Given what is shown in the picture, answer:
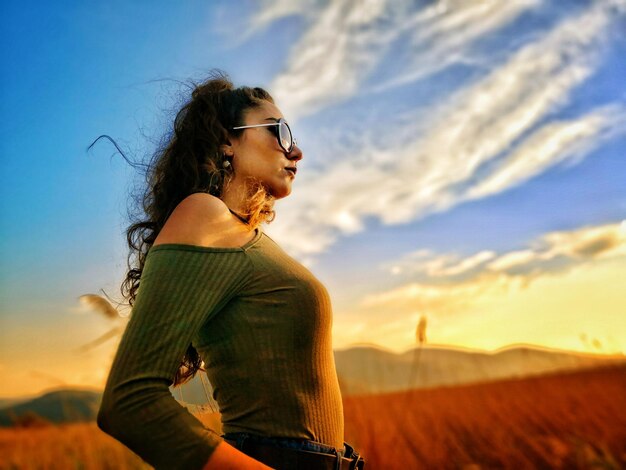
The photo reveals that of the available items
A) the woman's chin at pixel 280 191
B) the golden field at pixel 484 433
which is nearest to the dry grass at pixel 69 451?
the golden field at pixel 484 433

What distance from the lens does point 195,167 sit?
6.94 feet

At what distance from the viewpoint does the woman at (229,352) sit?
1.33 meters

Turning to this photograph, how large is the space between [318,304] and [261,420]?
1.08 ft

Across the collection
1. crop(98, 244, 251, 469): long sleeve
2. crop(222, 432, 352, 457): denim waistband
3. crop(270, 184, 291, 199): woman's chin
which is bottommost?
crop(222, 432, 352, 457): denim waistband

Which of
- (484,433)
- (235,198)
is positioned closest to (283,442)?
(235,198)

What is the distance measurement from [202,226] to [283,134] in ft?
2.68

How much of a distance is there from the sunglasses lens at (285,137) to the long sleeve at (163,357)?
82cm

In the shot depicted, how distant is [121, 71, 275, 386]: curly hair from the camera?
2094 mm

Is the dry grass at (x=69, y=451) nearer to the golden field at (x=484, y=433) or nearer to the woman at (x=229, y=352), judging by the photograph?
the golden field at (x=484, y=433)

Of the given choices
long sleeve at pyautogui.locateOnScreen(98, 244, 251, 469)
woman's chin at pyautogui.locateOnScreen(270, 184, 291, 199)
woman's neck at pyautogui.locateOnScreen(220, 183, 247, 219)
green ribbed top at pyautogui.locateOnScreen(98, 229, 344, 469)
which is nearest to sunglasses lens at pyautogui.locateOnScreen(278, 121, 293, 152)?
woman's chin at pyautogui.locateOnScreen(270, 184, 291, 199)

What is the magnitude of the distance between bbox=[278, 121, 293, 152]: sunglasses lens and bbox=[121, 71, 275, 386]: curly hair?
0.14 metres

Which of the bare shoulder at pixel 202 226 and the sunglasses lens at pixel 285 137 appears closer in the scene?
the bare shoulder at pixel 202 226

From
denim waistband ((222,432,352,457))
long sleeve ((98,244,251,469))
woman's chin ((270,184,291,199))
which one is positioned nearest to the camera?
long sleeve ((98,244,251,469))

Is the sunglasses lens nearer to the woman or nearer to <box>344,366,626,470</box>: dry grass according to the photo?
the woman
